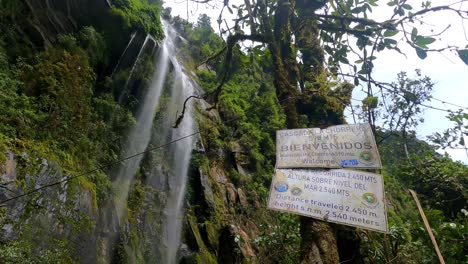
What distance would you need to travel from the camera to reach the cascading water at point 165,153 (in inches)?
261

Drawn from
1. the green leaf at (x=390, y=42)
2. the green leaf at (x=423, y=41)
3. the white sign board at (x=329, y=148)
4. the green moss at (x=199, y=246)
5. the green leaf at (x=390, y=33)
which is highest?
the green leaf at (x=390, y=33)

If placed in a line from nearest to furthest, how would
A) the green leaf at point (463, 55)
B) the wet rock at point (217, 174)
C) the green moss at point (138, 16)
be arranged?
1. the green leaf at point (463, 55)
2. the green moss at point (138, 16)
3. the wet rock at point (217, 174)

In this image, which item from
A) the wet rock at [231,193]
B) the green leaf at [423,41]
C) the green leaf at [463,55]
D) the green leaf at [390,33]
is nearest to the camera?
the green leaf at [463,55]

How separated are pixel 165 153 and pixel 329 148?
21.4 ft

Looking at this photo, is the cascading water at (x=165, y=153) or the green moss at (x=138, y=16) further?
the green moss at (x=138, y=16)

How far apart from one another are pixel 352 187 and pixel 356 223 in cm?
23

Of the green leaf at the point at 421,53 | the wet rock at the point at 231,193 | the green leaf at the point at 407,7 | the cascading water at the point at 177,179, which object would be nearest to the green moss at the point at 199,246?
the cascading water at the point at 177,179

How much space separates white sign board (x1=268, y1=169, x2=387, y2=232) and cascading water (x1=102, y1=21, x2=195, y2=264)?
439 cm

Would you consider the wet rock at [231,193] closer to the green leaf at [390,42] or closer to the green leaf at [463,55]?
the green leaf at [390,42]

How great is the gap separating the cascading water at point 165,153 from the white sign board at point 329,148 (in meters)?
4.35

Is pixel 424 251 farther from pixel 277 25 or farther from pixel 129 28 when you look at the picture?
pixel 129 28

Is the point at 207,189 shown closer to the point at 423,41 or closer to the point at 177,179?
the point at 177,179

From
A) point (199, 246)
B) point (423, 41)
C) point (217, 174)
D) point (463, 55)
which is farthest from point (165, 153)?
point (463, 55)

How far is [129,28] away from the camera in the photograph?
24.9 feet
